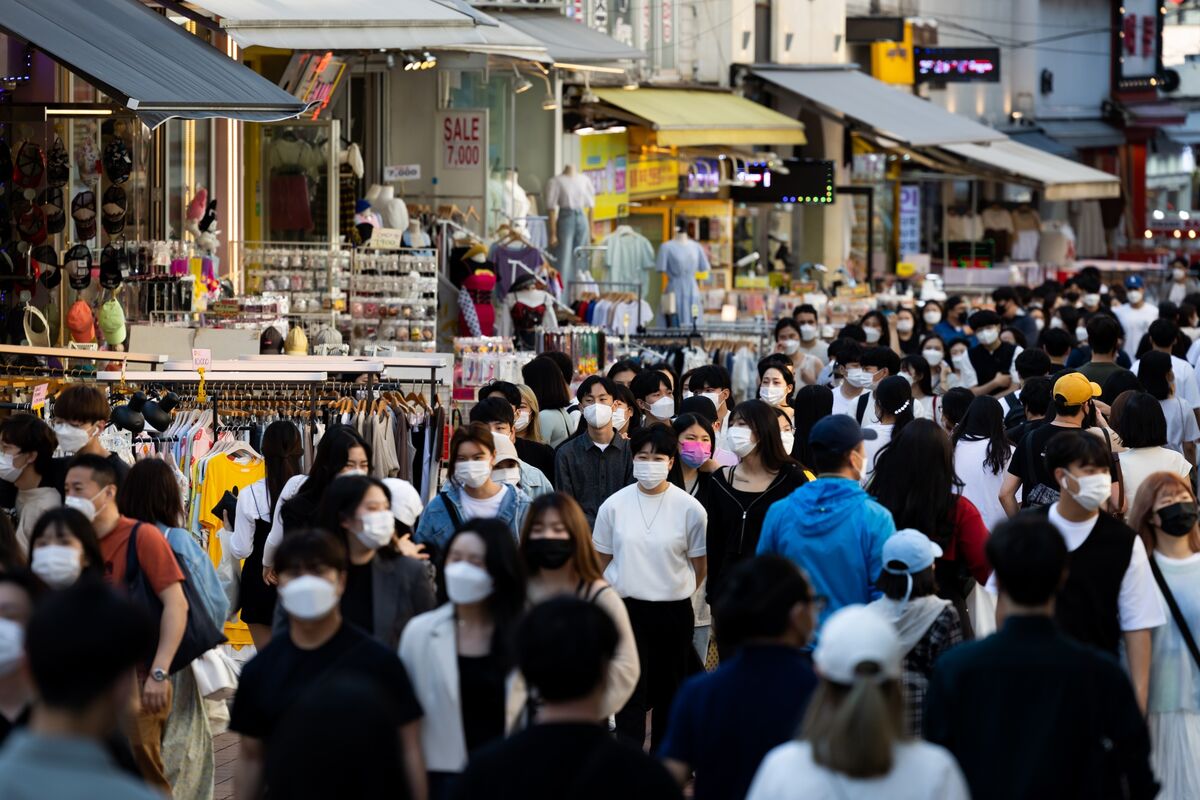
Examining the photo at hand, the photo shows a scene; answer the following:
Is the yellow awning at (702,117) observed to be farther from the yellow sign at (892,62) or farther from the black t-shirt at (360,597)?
the black t-shirt at (360,597)

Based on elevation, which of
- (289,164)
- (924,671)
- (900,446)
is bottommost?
(924,671)

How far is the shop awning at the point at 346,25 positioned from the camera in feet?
44.3

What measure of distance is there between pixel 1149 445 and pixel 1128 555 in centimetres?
239

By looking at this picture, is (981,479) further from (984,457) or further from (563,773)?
(563,773)

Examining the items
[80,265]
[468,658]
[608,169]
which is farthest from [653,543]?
[608,169]

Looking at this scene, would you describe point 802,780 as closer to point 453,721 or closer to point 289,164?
point 453,721

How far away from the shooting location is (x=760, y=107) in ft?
99.2

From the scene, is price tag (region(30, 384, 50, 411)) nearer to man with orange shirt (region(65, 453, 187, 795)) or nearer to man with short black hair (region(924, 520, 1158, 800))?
man with orange shirt (region(65, 453, 187, 795))

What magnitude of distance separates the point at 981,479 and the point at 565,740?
570cm

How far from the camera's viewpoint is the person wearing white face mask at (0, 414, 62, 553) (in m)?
8.03

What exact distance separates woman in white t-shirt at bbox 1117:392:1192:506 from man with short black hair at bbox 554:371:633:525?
87.8 inches

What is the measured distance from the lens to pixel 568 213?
920 inches

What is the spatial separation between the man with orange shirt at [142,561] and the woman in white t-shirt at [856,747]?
300cm

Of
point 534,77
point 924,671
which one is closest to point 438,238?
point 534,77
